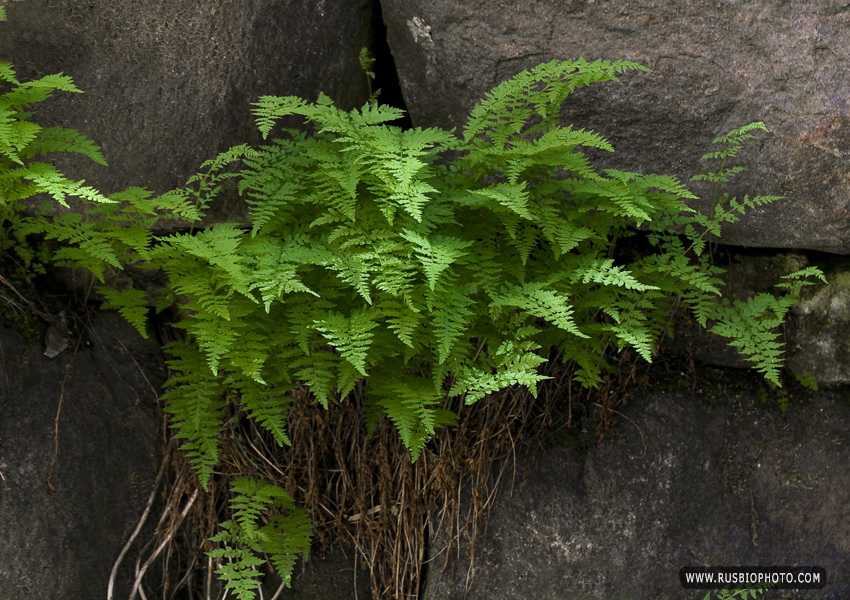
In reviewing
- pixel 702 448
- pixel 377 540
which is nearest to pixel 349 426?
pixel 377 540

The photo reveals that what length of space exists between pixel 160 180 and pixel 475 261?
64.3 inches

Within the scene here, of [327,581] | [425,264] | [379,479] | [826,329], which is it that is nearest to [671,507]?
[826,329]

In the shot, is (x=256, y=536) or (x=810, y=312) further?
(x=810, y=312)

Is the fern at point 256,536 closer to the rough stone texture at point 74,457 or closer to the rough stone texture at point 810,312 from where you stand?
the rough stone texture at point 74,457

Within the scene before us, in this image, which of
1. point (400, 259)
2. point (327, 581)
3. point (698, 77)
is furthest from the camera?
point (327, 581)

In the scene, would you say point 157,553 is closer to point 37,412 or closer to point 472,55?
point 37,412

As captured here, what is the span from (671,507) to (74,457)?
290 centimetres

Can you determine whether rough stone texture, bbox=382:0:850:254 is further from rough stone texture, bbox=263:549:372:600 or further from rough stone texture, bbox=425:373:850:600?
rough stone texture, bbox=263:549:372:600

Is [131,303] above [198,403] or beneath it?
above

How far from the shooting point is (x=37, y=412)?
3.29 m

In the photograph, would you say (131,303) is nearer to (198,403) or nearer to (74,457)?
(198,403)

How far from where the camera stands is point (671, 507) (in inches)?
134

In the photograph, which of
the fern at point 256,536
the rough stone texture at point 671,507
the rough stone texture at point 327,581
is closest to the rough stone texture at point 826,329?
the rough stone texture at point 671,507

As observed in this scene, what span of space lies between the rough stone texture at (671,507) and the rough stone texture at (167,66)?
2258 mm
